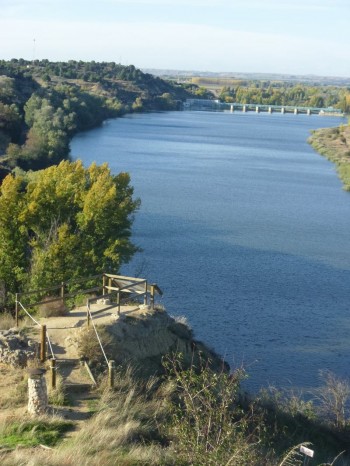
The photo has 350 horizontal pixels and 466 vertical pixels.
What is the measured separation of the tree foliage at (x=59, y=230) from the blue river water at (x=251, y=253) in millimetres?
3525

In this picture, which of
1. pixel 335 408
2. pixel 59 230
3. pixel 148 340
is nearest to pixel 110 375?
pixel 148 340

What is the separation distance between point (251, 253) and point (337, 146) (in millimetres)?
51483

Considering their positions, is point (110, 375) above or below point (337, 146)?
above

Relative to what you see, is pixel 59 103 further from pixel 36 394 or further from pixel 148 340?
pixel 36 394

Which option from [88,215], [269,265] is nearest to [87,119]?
[269,265]

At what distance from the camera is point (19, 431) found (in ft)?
31.5

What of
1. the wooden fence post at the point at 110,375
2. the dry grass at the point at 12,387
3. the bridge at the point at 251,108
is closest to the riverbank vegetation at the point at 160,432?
the wooden fence post at the point at 110,375

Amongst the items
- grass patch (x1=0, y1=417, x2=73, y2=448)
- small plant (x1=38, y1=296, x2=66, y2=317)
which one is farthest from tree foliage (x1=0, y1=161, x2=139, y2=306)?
grass patch (x1=0, y1=417, x2=73, y2=448)

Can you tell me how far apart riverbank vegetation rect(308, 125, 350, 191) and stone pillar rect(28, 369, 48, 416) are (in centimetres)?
4571

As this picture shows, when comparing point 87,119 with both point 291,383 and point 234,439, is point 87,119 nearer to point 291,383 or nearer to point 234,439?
point 291,383

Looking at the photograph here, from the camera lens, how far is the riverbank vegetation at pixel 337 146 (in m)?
62.5

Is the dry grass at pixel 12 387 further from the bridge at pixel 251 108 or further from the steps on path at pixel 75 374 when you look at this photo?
the bridge at pixel 251 108

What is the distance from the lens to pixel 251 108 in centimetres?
17162

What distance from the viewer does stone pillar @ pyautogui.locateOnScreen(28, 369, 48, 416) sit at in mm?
10148
